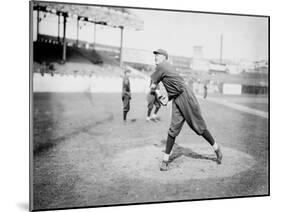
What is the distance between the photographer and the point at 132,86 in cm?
383

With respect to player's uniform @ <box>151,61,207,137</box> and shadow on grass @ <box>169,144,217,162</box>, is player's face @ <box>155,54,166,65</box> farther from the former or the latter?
shadow on grass @ <box>169,144,217,162</box>

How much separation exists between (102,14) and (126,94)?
0.83 metres

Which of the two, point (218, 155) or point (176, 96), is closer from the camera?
point (176, 96)

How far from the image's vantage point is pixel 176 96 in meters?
3.82

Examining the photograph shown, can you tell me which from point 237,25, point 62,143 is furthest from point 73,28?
point 237,25

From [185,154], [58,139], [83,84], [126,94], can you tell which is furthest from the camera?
[185,154]

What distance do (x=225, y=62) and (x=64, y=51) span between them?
1737 mm

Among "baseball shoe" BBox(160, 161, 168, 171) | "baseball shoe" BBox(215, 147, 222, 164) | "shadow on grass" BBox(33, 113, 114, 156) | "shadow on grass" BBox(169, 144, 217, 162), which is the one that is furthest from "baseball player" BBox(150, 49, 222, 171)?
"shadow on grass" BBox(33, 113, 114, 156)

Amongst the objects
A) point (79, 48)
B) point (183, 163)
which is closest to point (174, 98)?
point (183, 163)

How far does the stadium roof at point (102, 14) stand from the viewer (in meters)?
3.58

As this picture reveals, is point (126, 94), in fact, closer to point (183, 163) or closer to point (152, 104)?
point (152, 104)

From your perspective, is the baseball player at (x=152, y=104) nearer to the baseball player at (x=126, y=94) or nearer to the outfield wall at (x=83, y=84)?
the outfield wall at (x=83, y=84)

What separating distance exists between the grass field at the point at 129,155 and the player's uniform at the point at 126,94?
0.05 metres

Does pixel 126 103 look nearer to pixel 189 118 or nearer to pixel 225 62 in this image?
pixel 189 118
